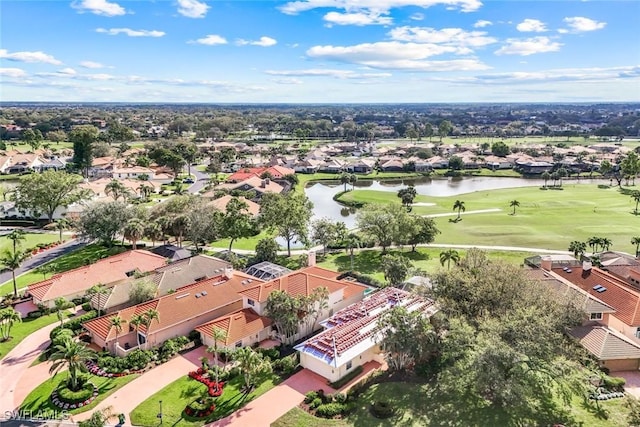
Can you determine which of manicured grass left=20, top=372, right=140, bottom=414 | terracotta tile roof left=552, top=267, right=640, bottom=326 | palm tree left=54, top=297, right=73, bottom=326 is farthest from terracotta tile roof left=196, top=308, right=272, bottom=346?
terracotta tile roof left=552, top=267, right=640, bottom=326

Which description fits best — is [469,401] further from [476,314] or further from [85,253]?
[85,253]

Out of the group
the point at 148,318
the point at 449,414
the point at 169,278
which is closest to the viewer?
the point at 449,414

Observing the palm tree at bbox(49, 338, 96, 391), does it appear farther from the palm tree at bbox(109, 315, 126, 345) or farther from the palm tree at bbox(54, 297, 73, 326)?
the palm tree at bbox(54, 297, 73, 326)

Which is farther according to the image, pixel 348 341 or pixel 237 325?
pixel 237 325

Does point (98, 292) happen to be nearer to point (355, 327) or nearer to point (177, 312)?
point (177, 312)

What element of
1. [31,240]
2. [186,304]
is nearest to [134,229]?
[31,240]

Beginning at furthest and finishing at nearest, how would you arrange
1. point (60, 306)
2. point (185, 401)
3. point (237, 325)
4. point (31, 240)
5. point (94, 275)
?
point (31, 240) < point (94, 275) < point (60, 306) < point (237, 325) < point (185, 401)
